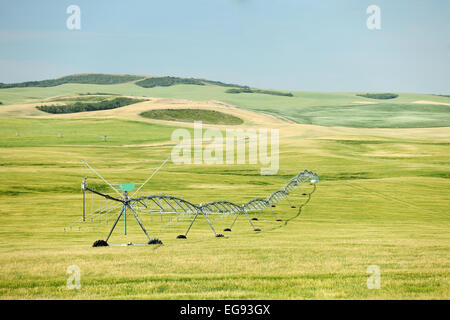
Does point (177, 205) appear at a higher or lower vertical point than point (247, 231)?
higher

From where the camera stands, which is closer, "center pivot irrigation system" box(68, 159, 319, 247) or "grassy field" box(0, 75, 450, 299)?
"grassy field" box(0, 75, 450, 299)

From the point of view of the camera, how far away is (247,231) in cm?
3003

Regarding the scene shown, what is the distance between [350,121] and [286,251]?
13906 cm

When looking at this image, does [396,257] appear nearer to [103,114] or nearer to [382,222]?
[382,222]

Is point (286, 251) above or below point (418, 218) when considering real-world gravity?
above

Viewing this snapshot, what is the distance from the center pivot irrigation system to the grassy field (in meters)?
1.12

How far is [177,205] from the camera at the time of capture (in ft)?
122

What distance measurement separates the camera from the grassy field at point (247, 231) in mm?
12320

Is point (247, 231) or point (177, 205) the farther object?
point (177, 205)

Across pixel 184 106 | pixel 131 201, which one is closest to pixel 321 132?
pixel 184 106

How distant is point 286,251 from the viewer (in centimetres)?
1861

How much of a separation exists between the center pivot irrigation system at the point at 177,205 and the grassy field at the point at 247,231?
1.12 metres

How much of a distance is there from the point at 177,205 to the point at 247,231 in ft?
29.0

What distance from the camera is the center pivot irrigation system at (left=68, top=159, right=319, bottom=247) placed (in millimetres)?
22672
